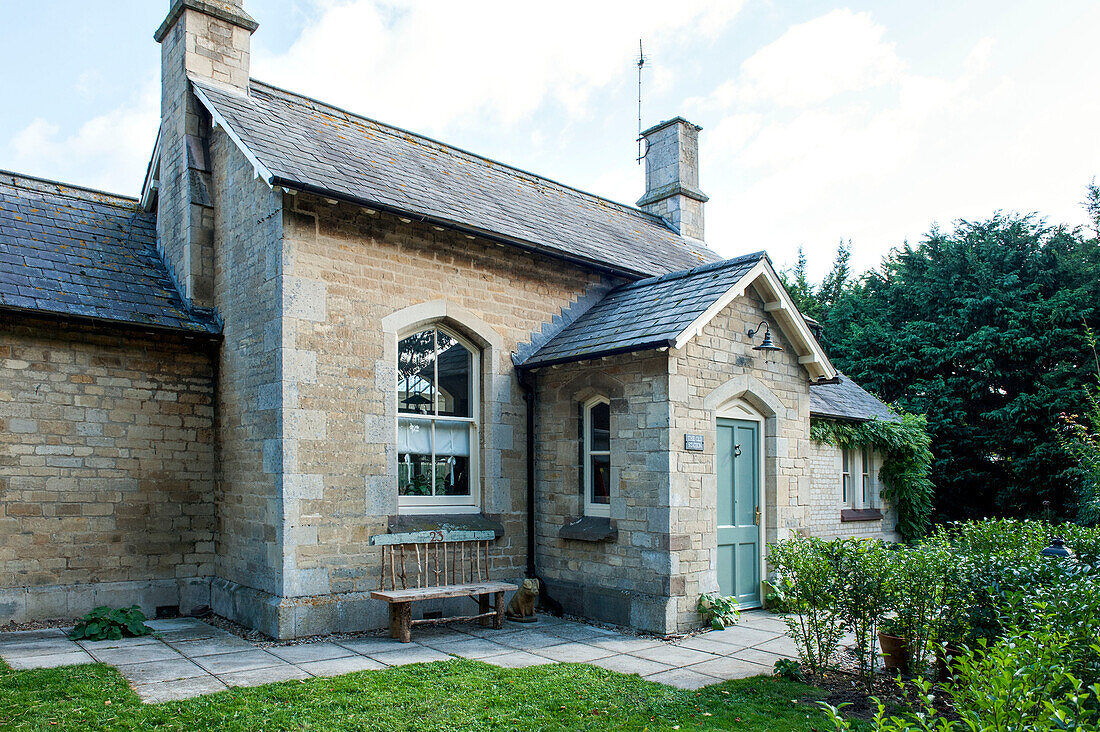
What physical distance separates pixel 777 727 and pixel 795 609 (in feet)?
5.33

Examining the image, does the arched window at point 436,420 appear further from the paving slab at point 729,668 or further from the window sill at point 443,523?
the paving slab at point 729,668

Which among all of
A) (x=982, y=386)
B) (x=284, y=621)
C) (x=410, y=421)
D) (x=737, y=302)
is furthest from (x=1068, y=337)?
(x=284, y=621)

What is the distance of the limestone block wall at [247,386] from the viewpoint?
9.05 meters

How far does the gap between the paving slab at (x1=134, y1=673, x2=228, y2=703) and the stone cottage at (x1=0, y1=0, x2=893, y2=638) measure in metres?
1.73

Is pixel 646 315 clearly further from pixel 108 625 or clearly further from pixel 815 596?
pixel 108 625

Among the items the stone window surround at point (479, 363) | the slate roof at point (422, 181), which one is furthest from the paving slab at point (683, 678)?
the slate roof at point (422, 181)

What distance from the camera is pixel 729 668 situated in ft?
25.0

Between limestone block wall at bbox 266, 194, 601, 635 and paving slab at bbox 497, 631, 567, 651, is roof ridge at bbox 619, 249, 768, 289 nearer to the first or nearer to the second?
limestone block wall at bbox 266, 194, 601, 635

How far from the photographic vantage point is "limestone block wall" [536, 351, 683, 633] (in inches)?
366

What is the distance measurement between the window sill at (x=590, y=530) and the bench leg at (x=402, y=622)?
7.92 ft

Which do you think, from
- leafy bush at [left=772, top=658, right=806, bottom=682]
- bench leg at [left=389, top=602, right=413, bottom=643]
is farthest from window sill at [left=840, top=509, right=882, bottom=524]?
bench leg at [left=389, top=602, right=413, bottom=643]

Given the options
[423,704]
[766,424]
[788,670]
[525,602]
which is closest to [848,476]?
[766,424]

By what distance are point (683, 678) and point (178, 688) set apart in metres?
4.41

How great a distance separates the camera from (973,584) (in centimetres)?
639
